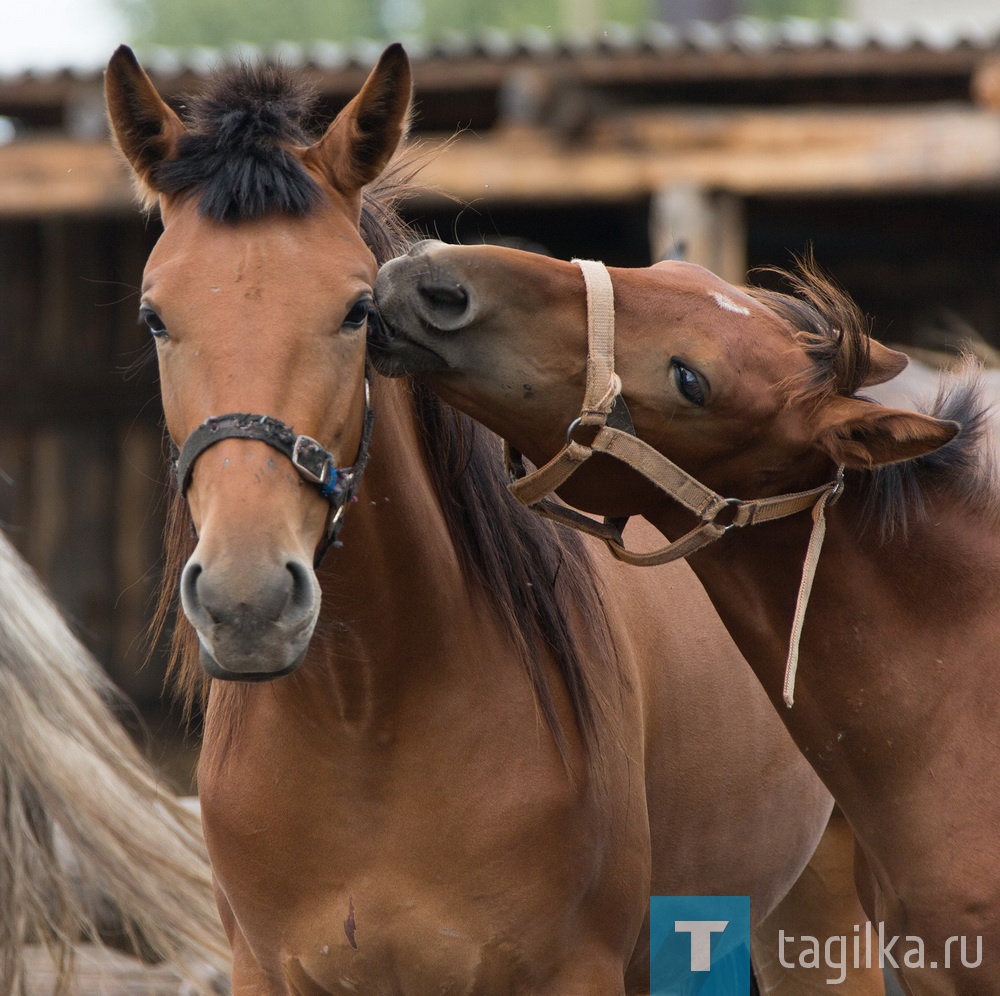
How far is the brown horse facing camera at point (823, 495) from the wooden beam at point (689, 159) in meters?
3.88

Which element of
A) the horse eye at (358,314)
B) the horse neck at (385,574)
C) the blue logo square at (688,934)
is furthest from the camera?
the blue logo square at (688,934)

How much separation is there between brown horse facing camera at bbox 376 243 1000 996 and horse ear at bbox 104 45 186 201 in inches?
Result: 18.5

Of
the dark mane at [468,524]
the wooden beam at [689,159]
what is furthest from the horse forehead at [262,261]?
the wooden beam at [689,159]

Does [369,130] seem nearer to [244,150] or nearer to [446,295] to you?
[244,150]

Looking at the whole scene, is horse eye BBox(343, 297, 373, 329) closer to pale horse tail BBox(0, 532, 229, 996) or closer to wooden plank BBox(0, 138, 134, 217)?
pale horse tail BBox(0, 532, 229, 996)

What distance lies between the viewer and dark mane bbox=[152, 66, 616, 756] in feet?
7.64

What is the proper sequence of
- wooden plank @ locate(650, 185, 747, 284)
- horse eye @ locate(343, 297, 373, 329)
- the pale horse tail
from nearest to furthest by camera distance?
horse eye @ locate(343, 297, 373, 329), the pale horse tail, wooden plank @ locate(650, 185, 747, 284)

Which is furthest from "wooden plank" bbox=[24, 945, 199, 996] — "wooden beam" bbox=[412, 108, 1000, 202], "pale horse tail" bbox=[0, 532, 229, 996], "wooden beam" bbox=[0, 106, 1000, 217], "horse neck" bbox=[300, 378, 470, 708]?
"wooden beam" bbox=[412, 108, 1000, 202]

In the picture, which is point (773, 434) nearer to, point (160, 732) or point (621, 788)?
point (621, 788)

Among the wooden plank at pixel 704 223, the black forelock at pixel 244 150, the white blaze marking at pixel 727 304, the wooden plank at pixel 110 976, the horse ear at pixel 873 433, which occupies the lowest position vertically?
the wooden plank at pixel 110 976

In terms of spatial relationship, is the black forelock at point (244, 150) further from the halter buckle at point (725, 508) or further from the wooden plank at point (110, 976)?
the wooden plank at point (110, 976)

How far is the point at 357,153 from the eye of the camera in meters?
2.34

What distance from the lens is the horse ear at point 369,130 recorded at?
2.31m

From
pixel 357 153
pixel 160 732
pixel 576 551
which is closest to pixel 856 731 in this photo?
pixel 576 551
